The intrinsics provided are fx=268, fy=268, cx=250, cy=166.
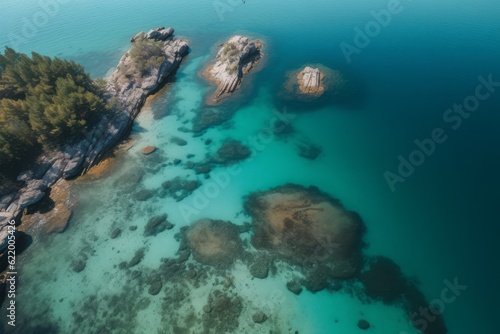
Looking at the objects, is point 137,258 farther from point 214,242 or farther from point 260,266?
point 260,266

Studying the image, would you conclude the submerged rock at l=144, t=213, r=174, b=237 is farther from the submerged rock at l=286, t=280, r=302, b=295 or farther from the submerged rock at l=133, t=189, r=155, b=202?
the submerged rock at l=286, t=280, r=302, b=295

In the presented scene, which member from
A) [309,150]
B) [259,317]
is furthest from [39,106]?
[259,317]

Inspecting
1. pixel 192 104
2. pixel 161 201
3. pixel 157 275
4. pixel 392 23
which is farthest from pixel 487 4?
pixel 157 275

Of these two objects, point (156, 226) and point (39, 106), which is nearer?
point (156, 226)

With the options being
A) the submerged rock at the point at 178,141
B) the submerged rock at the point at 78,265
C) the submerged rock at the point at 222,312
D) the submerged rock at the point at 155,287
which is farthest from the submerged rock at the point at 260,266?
the submerged rock at the point at 178,141

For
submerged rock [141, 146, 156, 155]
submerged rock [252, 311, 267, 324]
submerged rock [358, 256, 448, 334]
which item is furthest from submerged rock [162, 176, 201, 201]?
submerged rock [358, 256, 448, 334]

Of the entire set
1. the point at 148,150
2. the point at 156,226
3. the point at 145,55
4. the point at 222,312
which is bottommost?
the point at 222,312

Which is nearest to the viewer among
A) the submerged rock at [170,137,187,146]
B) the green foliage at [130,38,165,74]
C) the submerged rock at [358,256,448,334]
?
the submerged rock at [358,256,448,334]
